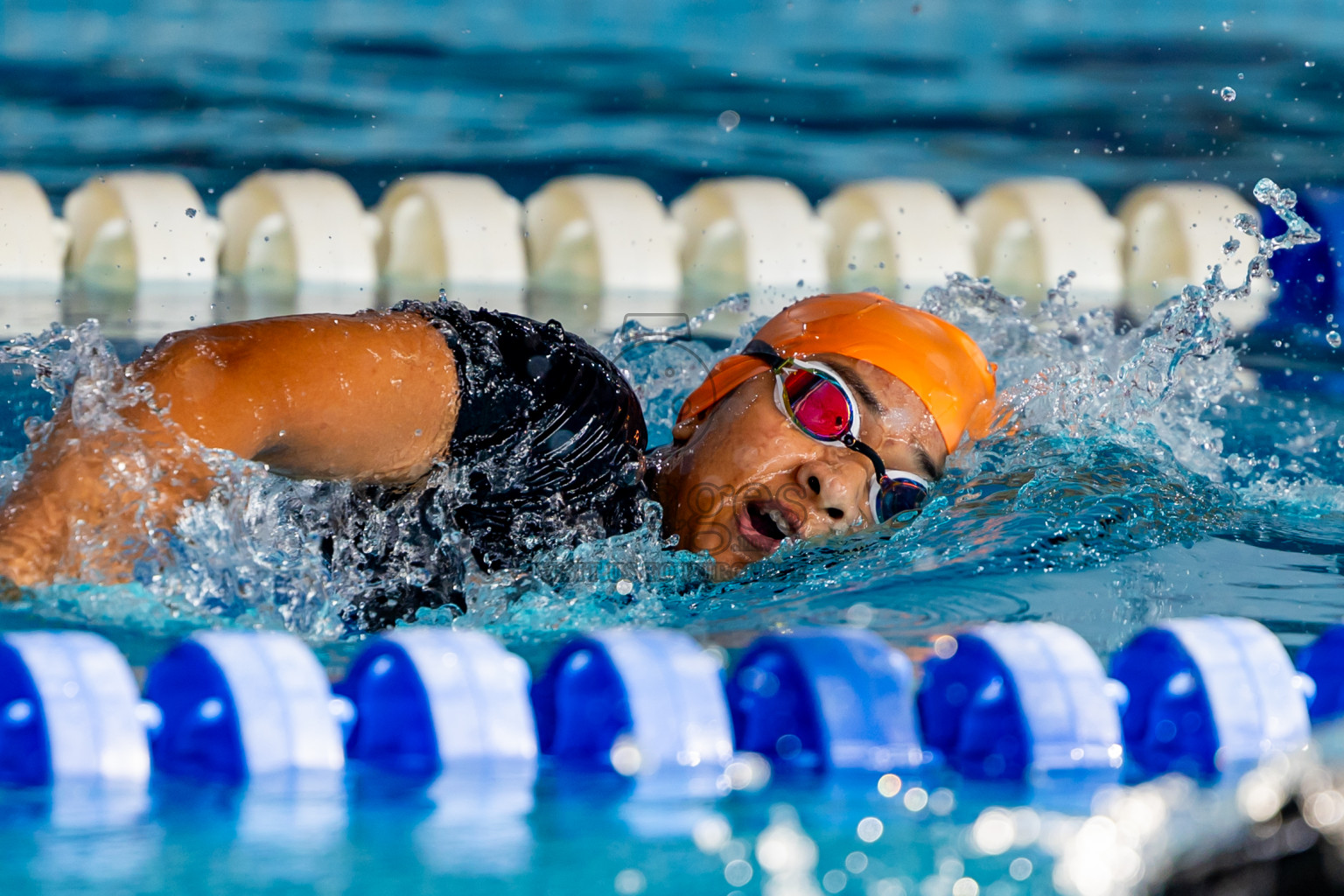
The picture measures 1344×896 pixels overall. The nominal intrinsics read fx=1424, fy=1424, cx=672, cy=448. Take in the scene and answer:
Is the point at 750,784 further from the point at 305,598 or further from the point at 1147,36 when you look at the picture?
the point at 1147,36

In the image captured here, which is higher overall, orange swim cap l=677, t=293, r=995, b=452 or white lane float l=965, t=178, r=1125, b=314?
white lane float l=965, t=178, r=1125, b=314

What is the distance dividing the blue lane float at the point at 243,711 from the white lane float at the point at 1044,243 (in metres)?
4.27

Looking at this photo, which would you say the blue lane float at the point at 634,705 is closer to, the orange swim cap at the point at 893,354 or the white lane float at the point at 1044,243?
the orange swim cap at the point at 893,354

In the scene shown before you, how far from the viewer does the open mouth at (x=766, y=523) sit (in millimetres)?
1991

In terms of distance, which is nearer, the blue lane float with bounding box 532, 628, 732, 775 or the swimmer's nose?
the blue lane float with bounding box 532, 628, 732, 775

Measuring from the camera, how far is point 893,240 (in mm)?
5449

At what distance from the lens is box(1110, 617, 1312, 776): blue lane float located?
1.47 m

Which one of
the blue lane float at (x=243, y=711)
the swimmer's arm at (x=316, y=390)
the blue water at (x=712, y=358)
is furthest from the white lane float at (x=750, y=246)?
the blue lane float at (x=243, y=711)

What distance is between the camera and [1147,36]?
326 inches

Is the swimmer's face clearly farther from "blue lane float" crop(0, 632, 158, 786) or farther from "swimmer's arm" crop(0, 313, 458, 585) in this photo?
"blue lane float" crop(0, 632, 158, 786)

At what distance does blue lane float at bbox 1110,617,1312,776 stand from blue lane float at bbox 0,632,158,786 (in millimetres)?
975

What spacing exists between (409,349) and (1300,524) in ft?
5.83

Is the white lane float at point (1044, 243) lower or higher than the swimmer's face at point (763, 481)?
higher

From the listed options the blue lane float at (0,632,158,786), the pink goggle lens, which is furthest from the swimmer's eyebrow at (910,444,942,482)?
the blue lane float at (0,632,158,786)
